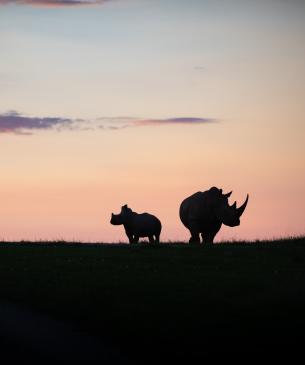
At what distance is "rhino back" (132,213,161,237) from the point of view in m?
46.8

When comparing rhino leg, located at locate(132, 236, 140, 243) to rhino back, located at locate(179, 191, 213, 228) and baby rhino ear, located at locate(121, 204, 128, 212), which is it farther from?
rhino back, located at locate(179, 191, 213, 228)

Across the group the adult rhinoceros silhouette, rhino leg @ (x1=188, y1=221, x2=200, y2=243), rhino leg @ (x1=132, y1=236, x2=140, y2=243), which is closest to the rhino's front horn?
the adult rhinoceros silhouette

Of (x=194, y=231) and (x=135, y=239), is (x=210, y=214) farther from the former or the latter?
(x=135, y=239)

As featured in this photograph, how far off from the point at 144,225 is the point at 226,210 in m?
7.98

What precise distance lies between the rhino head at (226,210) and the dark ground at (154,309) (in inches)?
599

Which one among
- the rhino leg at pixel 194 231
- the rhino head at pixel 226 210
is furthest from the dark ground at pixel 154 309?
the rhino leg at pixel 194 231

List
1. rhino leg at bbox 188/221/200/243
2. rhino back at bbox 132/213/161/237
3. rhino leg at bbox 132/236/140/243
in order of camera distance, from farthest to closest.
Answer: rhino back at bbox 132/213/161/237 → rhino leg at bbox 132/236/140/243 → rhino leg at bbox 188/221/200/243

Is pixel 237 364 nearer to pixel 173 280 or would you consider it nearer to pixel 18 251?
pixel 173 280

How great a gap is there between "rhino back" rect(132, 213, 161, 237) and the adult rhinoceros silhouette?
221 inches

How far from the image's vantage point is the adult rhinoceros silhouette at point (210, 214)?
40.2 meters

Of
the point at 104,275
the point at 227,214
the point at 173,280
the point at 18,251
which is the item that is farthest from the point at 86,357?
the point at 227,214

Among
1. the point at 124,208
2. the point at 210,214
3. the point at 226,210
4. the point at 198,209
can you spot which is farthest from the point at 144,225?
the point at 226,210

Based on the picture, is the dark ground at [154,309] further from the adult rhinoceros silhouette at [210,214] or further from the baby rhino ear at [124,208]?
the baby rhino ear at [124,208]

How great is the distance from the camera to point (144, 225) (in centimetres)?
4694
